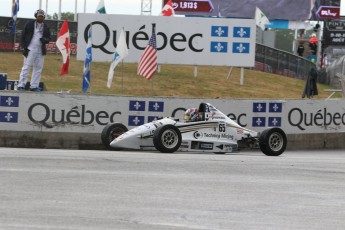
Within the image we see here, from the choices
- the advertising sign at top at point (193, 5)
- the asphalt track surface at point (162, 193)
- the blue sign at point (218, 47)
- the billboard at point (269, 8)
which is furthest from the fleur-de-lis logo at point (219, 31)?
the billboard at point (269, 8)

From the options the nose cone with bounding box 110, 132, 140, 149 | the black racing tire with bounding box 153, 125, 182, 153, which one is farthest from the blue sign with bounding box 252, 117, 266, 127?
the nose cone with bounding box 110, 132, 140, 149

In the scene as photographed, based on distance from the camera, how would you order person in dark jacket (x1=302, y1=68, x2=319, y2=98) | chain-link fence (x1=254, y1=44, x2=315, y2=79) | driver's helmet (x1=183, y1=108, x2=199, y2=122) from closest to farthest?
1. driver's helmet (x1=183, y1=108, x2=199, y2=122)
2. person in dark jacket (x1=302, y1=68, x2=319, y2=98)
3. chain-link fence (x1=254, y1=44, x2=315, y2=79)

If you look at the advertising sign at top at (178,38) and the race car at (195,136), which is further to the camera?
the advertising sign at top at (178,38)

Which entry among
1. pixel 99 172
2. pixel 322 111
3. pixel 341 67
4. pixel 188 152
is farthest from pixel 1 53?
pixel 99 172

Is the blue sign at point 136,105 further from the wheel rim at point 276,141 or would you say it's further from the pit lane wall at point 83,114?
the wheel rim at point 276,141

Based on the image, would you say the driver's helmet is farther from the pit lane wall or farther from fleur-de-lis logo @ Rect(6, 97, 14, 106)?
fleur-de-lis logo @ Rect(6, 97, 14, 106)

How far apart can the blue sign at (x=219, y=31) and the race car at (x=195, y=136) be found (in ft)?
48.0

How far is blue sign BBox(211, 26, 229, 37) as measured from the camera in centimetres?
3319

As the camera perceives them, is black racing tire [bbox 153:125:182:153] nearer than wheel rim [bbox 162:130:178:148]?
Yes

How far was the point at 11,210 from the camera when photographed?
9.23 m

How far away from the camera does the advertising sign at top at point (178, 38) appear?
32219 millimetres

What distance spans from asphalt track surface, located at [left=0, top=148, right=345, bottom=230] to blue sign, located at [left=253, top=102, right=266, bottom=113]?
22.0 feet

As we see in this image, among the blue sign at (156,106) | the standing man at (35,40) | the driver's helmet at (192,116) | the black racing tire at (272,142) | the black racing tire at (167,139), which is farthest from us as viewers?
the blue sign at (156,106)

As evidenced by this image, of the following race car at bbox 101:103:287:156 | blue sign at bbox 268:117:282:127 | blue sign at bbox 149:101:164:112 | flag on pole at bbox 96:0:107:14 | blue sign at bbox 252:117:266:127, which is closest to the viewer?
race car at bbox 101:103:287:156
